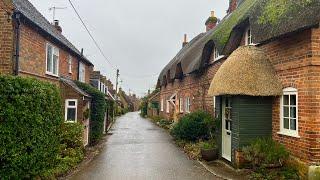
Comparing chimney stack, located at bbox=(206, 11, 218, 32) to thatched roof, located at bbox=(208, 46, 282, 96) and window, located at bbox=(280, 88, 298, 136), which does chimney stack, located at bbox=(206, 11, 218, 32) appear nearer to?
thatched roof, located at bbox=(208, 46, 282, 96)

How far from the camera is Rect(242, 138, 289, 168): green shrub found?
10086mm

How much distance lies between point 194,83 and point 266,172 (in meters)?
12.9

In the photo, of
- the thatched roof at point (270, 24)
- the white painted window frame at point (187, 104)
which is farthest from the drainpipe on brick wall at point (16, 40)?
the white painted window frame at point (187, 104)

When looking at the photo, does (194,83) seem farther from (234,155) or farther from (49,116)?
(49,116)

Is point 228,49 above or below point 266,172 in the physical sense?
above

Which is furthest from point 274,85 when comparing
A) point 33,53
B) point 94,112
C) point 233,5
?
point 233,5

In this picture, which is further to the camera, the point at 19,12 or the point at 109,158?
the point at 109,158

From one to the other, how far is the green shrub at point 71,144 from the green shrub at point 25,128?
122 inches

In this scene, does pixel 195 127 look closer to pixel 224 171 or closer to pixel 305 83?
pixel 224 171

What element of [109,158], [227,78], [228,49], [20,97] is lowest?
[109,158]

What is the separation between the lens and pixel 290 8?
9.97m

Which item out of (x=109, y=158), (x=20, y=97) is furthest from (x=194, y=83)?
(x=20, y=97)

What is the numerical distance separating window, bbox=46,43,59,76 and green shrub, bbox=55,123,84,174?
3272mm

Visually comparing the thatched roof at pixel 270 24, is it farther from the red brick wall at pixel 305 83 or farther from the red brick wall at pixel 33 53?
the red brick wall at pixel 33 53
